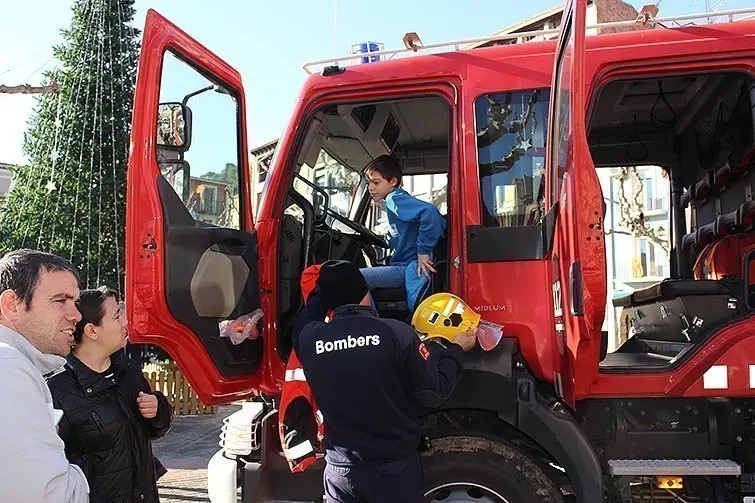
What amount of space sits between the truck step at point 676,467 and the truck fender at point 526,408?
22cm

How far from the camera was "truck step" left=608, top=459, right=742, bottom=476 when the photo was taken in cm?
301

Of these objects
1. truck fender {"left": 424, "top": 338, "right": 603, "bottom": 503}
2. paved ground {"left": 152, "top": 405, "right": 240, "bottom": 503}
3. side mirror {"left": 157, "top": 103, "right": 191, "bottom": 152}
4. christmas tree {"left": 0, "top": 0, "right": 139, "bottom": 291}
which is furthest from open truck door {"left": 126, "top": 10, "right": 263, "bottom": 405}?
christmas tree {"left": 0, "top": 0, "right": 139, "bottom": 291}

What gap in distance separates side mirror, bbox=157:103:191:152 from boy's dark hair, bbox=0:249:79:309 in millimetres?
1478

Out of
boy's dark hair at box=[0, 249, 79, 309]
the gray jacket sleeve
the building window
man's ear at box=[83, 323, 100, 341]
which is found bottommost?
the gray jacket sleeve

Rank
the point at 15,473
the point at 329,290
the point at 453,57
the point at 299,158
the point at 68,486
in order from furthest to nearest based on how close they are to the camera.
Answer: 1. the point at 299,158
2. the point at 453,57
3. the point at 329,290
4. the point at 68,486
5. the point at 15,473

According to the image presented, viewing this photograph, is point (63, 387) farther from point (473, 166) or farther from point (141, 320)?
Result: point (473, 166)

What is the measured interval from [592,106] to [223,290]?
7.07 ft

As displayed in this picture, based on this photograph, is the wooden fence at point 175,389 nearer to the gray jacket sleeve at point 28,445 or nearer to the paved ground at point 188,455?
the paved ground at point 188,455

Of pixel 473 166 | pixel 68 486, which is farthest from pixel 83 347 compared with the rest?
pixel 473 166

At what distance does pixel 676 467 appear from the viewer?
9.98ft

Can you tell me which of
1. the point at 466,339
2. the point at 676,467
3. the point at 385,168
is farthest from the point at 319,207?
the point at 676,467

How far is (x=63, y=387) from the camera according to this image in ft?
8.54

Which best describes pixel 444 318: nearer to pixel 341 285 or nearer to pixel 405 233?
pixel 341 285

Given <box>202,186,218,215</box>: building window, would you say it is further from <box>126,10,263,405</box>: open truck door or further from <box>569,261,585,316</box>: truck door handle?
<box>569,261,585,316</box>: truck door handle
